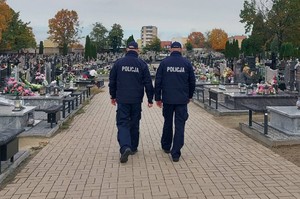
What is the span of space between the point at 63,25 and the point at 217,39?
148 ft

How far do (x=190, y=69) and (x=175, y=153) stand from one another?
1434 mm

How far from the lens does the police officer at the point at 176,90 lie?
7.38m

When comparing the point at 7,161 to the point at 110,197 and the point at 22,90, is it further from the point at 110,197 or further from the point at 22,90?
the point at 22,90

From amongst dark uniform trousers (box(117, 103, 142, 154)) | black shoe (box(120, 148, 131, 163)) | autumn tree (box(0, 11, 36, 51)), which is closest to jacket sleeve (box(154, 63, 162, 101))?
dark uniform trousers (box(117, 103, 142, 154))

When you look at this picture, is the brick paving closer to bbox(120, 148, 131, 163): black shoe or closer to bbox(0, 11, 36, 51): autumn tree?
bbox(120, 148, 131, 163): black shoe

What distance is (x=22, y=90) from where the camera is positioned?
1405cm

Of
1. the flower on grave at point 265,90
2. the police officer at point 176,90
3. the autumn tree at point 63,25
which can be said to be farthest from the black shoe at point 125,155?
the autumn tree at point 63,25

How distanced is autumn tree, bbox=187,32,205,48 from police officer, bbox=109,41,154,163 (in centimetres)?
12114

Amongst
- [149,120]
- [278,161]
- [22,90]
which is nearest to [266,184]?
[278,161]

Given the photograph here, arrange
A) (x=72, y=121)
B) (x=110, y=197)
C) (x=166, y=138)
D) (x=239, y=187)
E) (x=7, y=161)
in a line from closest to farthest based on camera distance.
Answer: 1. (x=110, y=197)
2. (x=239, y=187)
3. (x=7, y=161)
4. (x=166, y=138)
5. (x=72, y=121)

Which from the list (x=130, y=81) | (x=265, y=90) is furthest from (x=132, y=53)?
(x=265, y=90)

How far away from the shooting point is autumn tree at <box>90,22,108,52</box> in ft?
273

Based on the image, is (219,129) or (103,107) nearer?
(219,129)

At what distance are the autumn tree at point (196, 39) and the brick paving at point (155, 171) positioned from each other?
120 metres
